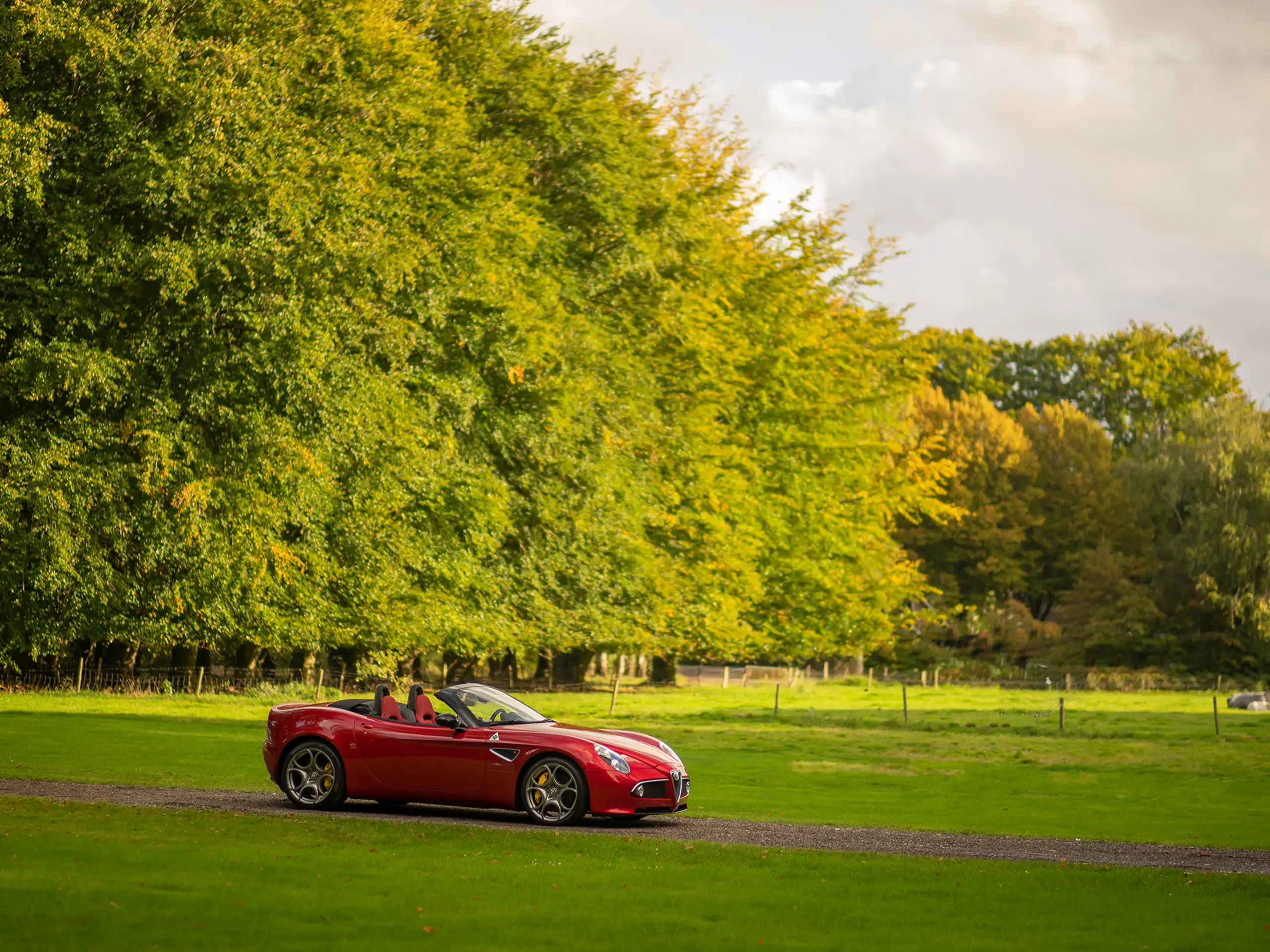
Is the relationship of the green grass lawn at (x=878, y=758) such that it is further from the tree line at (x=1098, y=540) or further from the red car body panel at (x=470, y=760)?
the tree line at (x=1098, y=540)

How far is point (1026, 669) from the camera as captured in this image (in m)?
68.1

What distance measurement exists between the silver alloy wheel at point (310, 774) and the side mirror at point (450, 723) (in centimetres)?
123

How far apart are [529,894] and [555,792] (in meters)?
5.13

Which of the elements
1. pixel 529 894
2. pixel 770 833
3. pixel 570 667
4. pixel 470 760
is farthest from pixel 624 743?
pixel 570 667

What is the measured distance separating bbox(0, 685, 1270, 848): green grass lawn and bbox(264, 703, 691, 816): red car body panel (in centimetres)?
240

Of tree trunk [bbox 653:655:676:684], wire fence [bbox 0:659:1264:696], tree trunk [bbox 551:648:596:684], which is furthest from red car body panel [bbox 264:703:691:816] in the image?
tree trunk [bbox 653:655:676:684]

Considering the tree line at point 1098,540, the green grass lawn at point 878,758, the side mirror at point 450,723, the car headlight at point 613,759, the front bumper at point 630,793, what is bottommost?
the green grass lawn at point 878,758

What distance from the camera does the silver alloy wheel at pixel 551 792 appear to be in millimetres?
15641

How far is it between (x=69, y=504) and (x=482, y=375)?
1117cm

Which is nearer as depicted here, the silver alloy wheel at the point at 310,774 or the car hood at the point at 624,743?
the car hood at the point at 624,743

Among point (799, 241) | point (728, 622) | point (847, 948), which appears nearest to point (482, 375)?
point (728, 622)

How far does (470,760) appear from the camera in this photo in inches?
629

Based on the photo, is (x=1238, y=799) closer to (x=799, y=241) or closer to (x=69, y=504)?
(x=69, y=504)

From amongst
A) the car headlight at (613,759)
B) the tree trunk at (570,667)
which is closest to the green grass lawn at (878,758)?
the tree trunk at (570,667)
